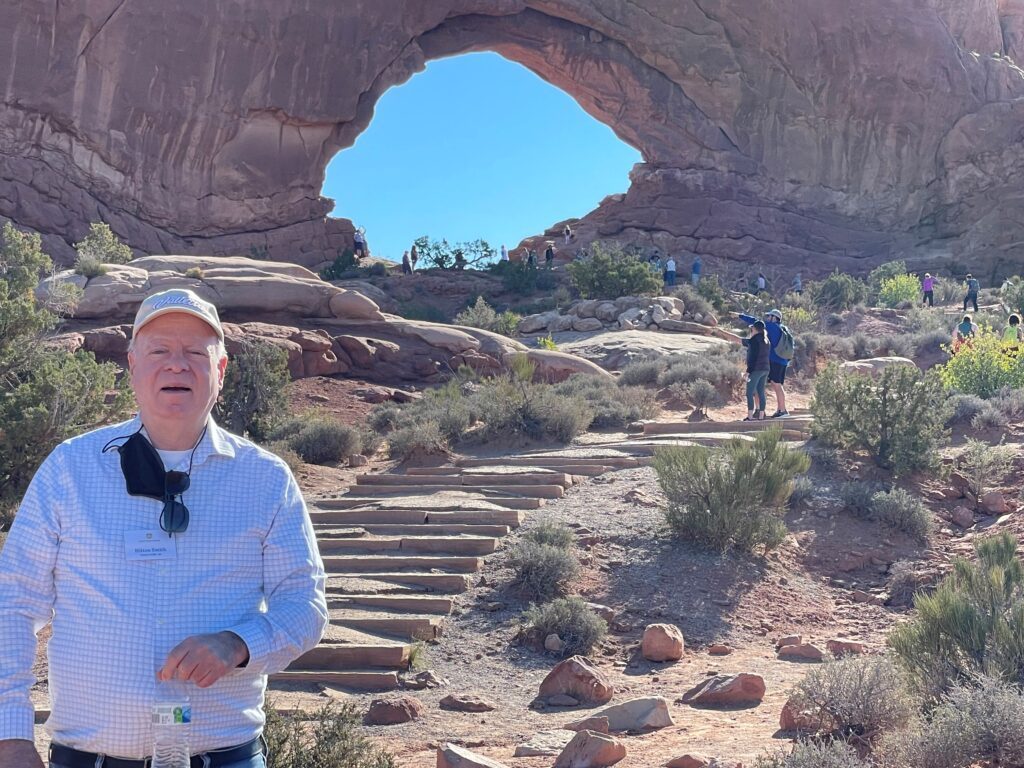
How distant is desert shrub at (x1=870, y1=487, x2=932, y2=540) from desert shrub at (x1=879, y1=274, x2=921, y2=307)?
22567 millimetres

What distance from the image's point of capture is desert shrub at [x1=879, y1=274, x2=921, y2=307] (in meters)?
32.3

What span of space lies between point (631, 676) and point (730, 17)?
39117 millimetres

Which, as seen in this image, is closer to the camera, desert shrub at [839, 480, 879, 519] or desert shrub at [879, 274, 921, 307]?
desert shrub at [839, 480, 879, 519]

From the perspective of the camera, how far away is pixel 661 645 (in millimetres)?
7527

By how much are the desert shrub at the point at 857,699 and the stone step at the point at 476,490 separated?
6382mm

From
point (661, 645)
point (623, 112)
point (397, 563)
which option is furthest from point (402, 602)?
point (623, 112)

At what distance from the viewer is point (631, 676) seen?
23.6ft

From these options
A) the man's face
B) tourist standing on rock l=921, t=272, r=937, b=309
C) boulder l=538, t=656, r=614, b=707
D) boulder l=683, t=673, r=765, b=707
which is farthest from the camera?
tourist standing on rock l=921, t=272, r=937, b=309

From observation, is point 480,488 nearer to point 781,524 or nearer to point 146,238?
point 781,524

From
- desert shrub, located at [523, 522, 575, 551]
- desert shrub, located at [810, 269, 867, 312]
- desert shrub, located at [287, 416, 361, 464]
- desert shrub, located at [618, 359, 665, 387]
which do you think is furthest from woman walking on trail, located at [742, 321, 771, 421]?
desert shrub, located at [810, 269, 867, 312]

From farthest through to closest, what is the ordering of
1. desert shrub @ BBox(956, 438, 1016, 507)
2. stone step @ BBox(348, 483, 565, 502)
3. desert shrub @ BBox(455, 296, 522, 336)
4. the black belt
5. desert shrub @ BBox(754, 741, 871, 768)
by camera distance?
1. desert shrub @ BBox(455, 296, 522, 336)
2. desert shrub @ BBox(956, 438, 1016, 507)
3. stone step @ BBox(348, 483, 565, 502)
4. desert shrub @ BBox(754, 741, 871, 768)
5. the black belt

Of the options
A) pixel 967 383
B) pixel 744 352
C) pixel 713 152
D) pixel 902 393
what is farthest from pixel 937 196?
pixel 902 393

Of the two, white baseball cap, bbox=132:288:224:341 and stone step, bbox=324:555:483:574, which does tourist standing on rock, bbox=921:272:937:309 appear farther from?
white baseball cap, bbox=132:288:224:341

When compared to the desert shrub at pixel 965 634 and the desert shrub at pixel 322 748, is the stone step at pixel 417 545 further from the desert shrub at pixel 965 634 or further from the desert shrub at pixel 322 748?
the desert shrub at pixel 322 748
